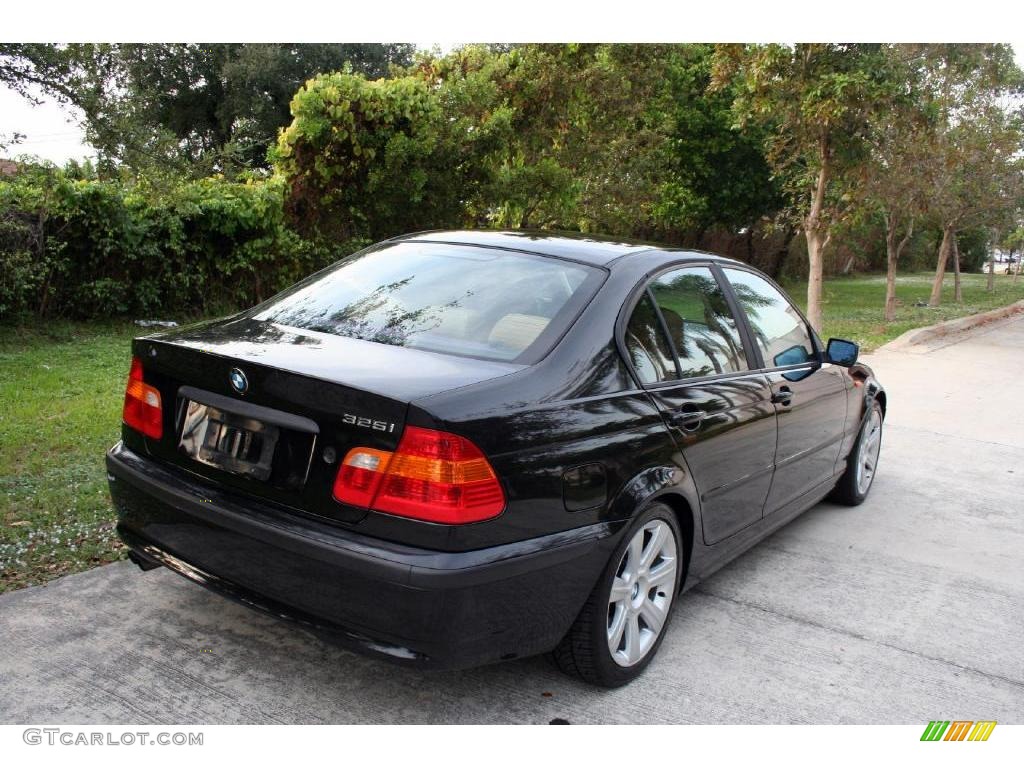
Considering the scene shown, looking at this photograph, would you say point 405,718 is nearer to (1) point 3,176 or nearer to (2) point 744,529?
(2) point 744,529

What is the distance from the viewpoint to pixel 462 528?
8.18 ft

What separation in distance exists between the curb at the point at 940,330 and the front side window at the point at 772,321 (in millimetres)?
9206

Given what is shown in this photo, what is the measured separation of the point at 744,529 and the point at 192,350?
93.3 inches

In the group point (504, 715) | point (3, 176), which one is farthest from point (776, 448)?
point (3, 176)

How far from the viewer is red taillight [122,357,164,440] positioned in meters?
3.08

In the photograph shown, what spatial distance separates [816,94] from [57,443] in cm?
955

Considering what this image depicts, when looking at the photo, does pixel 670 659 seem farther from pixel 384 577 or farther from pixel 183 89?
pixel 183 89

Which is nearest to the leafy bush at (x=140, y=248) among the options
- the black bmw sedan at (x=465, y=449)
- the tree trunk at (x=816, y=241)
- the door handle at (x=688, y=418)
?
the black bmw sedan at (x=465, y=449)

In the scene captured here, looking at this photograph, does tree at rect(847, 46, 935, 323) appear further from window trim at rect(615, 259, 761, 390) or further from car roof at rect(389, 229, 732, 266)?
car roof at rect(389, 229, 732, 266)

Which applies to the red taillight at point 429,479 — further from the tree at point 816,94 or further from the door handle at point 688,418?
the tree at point 816,94

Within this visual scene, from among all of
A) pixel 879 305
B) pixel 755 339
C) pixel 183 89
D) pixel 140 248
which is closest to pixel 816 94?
pixel 140 248

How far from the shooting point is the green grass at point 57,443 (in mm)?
3961

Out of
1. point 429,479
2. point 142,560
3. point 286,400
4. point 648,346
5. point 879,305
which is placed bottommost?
point 142,560

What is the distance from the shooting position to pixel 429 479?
2484mm
